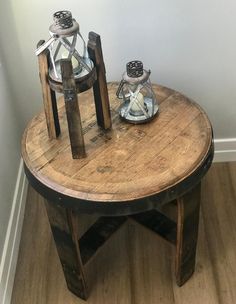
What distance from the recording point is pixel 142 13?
1.35m

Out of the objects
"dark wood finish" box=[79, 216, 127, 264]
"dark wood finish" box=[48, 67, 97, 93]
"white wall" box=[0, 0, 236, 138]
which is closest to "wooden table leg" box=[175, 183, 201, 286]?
"dark wood finish" box=[79, 216, 127, 264]

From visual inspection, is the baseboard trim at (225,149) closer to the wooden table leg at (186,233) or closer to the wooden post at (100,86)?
the wooden table leg at (186,233)

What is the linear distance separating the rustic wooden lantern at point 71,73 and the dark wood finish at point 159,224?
38 cm

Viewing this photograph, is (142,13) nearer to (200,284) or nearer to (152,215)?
(152,215)

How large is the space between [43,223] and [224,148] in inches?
29.1

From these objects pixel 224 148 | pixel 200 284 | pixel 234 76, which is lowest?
pixel 200 284

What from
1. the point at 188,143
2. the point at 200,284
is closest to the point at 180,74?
the point at 188,143

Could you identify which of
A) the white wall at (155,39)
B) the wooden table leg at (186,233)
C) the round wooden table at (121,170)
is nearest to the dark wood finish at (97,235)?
the round wooden table at (121,170)

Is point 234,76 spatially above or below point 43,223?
above

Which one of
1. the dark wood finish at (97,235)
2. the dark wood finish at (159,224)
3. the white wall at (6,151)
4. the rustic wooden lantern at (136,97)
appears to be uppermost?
the rustic wooden lantern at (136,97)

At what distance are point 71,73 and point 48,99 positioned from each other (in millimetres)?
154

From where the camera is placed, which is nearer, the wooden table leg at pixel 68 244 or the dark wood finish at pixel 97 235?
the wooden table leg at pixel 68 244

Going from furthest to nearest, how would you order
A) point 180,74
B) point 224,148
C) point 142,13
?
1. point 224,148
2. point 180,74
3. point 142,13

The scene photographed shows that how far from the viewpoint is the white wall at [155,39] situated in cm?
134
